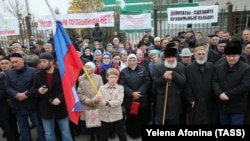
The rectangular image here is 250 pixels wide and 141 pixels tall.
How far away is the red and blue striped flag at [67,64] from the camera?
12.4ft

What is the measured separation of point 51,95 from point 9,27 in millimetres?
8256

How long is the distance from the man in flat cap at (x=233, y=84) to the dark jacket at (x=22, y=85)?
324cm

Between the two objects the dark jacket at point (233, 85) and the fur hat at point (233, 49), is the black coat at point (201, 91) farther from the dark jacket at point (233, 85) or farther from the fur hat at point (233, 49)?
the fur hat at point (233, 49)

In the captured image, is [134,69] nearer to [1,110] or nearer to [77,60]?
[77,60]

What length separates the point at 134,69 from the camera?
16.6 ft

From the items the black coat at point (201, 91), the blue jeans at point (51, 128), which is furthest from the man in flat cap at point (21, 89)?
the black coat at point (201, 91)

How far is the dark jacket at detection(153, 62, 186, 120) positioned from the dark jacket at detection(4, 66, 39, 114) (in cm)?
227

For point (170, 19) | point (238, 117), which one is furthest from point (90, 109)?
point (170, 19)

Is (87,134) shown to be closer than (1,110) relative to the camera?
No

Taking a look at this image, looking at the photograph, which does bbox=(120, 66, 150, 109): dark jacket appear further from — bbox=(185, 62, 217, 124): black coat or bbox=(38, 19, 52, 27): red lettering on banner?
bbox=(38, 19, 52, 27): red lettering on banner

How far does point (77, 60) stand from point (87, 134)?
231 centimetres

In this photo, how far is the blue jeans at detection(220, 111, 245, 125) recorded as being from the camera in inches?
170

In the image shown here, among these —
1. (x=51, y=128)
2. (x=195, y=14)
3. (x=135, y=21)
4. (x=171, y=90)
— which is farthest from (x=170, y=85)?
(x=135, y=21)

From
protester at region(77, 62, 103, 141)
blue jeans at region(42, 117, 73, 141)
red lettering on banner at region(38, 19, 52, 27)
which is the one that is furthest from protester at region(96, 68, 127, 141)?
red lettering on banner at region(38, 19, 52, 27)
